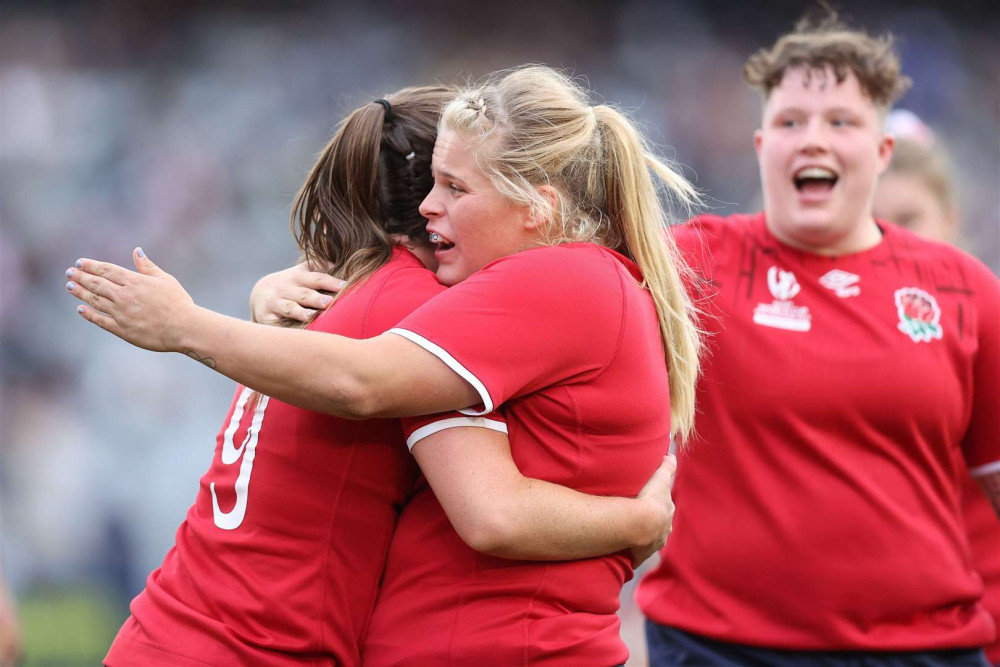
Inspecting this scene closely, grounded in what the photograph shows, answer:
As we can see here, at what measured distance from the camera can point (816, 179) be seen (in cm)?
341

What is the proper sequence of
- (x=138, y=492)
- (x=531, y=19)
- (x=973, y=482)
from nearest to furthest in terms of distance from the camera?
(x=973, y=482) → (x=138, y=492) → (x=531, y=19)

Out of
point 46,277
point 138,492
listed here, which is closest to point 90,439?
point 138,492

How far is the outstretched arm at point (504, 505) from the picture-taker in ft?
6.17

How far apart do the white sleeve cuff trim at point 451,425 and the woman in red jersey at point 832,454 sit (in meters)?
1.13

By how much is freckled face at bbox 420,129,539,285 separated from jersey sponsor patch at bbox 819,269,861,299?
1.31m

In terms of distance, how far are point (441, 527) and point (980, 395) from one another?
1790mm

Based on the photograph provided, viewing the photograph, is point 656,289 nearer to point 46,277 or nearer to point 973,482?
point 973,482

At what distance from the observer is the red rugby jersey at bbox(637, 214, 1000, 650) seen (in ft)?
9.72

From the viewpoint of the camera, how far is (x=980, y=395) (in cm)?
310

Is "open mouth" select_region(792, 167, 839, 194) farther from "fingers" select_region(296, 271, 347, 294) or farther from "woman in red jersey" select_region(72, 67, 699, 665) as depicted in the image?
"fingers" select_region(296, 271, 347, 294)

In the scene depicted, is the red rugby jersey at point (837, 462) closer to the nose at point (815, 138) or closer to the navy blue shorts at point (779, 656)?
the navy blue shorts at point (779, 656)

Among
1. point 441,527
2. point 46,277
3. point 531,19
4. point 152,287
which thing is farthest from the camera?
point 531,19

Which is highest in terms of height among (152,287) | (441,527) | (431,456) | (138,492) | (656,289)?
(152,287)

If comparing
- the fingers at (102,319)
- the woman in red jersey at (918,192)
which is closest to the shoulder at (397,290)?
the fingers at (102,319)
